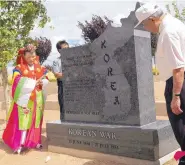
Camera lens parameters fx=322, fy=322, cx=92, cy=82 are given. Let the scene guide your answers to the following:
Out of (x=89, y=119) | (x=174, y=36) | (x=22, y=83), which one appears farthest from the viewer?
(x=22, y=83)

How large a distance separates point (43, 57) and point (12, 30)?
2266cm

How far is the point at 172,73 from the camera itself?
9.43 ft

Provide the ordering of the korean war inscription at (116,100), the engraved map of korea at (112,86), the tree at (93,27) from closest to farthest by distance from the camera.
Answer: the korean war inscription at (116,100), the engraved map of korea at (112,86), the tree at (93,27)

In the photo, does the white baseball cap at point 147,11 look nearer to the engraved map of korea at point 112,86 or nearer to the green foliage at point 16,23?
the engraved map of korea at point 112,86

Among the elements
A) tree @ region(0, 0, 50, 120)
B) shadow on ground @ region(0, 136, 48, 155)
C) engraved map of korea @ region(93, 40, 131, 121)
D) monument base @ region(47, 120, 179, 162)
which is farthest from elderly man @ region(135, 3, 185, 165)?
tree @ region(0, 0, 50, 120)

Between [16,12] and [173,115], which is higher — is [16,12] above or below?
above

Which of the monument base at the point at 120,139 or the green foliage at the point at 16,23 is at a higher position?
the green foliage at the point at 16,23

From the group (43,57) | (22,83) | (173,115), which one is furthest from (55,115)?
(43,57)

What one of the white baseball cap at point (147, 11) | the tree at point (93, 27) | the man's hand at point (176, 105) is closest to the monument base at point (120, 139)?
the man's hand at point (176, 105)

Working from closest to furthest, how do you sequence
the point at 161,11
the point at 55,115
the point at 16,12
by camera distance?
the point at 161,11, the point at 16,12, the point at 55,115

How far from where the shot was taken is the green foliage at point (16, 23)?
→ 788 centimetres

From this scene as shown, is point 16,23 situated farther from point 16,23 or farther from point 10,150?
point 10,150

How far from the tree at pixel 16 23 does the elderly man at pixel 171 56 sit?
5411mm

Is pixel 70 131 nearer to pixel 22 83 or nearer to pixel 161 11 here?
pixel 22 83
